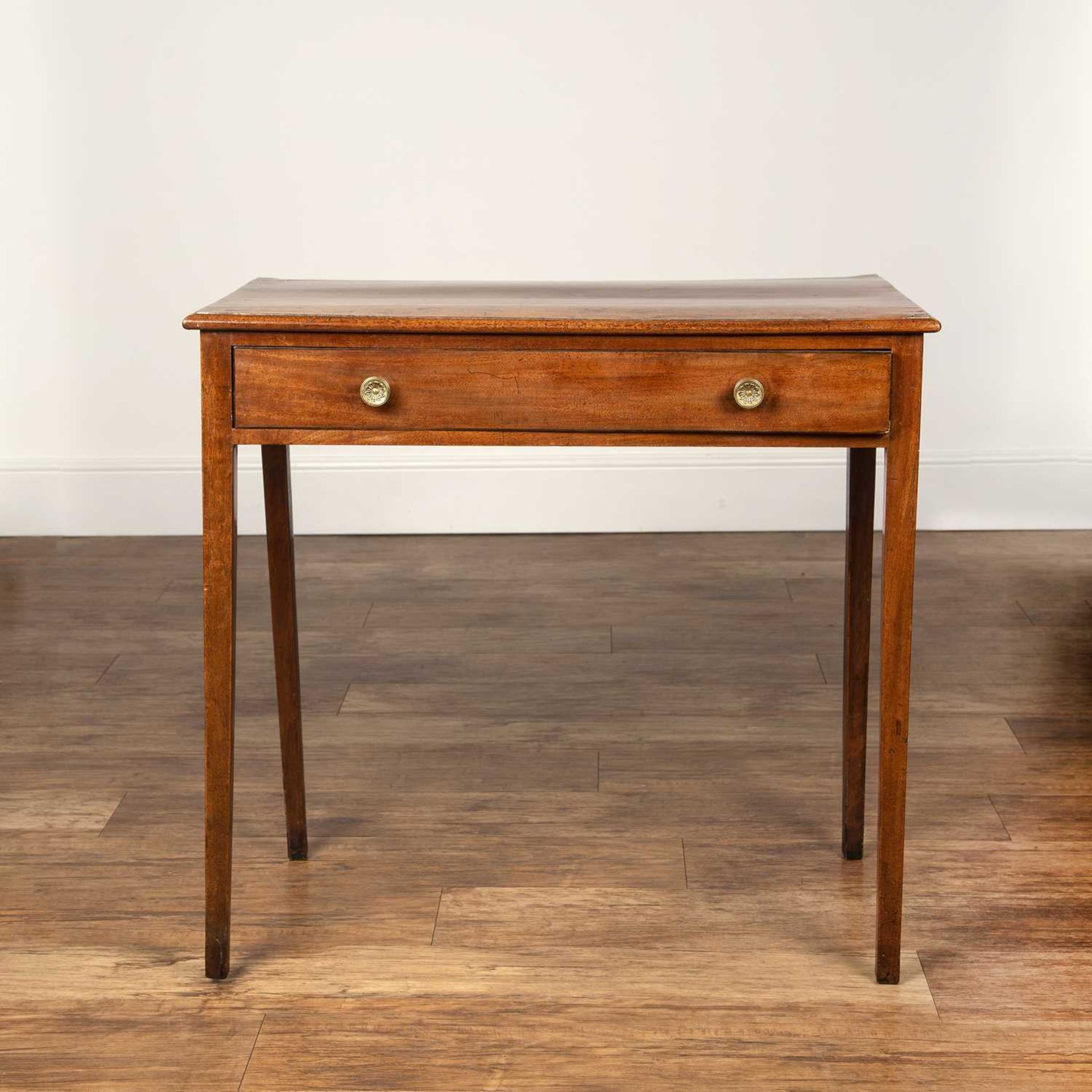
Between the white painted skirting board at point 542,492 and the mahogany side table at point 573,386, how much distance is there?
2.19 m

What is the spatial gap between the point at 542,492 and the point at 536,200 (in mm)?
776

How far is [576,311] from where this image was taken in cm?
158

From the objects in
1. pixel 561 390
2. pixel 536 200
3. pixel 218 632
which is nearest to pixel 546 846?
pixel 218 632

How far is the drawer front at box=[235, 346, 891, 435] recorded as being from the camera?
1.52 metres

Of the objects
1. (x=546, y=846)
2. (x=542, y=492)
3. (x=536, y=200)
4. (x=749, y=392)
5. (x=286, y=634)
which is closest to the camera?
(x=749, y=392)

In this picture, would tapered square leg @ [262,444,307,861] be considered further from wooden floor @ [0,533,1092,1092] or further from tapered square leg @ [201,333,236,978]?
tapered square leg @ [201,333,236,978]

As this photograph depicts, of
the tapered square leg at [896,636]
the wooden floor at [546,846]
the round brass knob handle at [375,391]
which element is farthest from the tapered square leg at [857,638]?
the round brass knob handle at [375,391]

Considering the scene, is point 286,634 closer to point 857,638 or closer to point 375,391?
point 375,391

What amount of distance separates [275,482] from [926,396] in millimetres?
2488

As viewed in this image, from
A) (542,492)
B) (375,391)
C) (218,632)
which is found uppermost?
(375,391)

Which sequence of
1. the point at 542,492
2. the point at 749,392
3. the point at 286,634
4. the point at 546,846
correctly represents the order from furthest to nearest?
the point at 542,492 < the point at 546,846 < the point at 286,634 < the point at 749,392

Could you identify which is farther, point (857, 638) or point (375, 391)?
point (857, 638)

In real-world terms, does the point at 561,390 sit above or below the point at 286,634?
above

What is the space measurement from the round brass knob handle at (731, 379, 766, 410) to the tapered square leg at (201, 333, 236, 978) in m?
0.55
